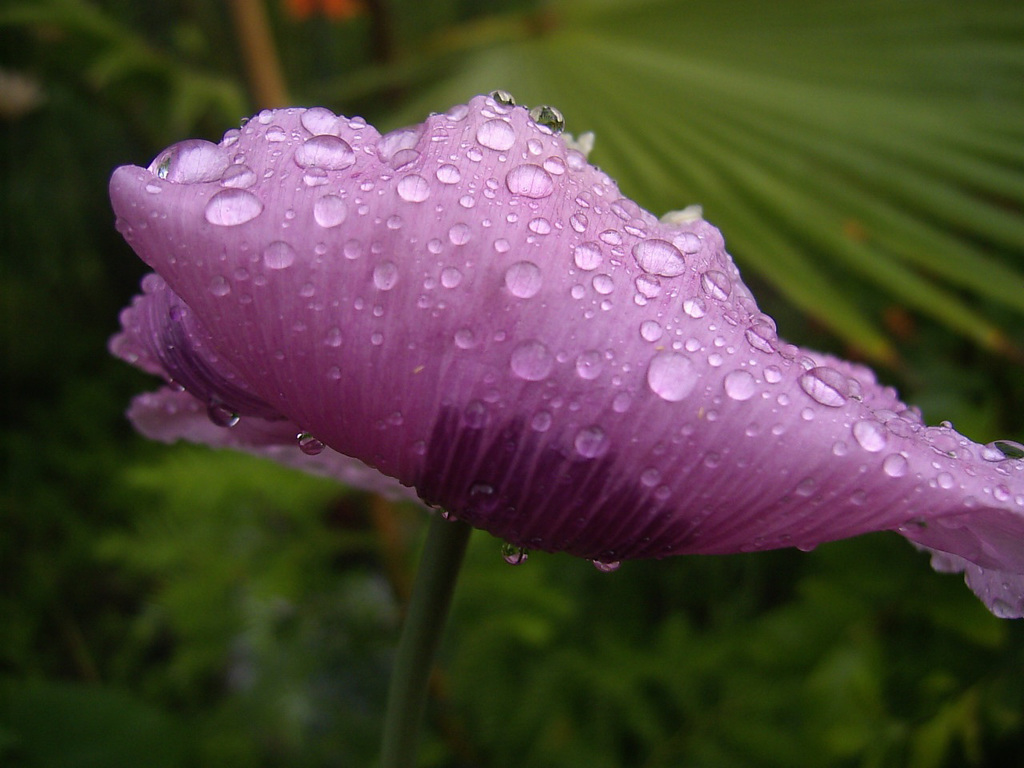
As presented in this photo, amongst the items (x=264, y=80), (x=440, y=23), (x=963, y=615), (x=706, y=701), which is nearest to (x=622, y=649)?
(x=706, y=701)

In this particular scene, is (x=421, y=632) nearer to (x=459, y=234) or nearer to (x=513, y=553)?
(x=513, y=553)

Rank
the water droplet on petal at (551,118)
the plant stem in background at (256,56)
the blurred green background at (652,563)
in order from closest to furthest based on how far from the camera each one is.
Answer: the water droplet on petal at (551,118) → the blurred green background at (652,563) → the plant stem in background at (256,56)

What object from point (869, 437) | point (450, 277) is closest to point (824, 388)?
point (869, 437)

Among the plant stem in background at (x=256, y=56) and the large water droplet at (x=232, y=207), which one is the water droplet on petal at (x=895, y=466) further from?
the plant stem in background at (x=256, y=56)

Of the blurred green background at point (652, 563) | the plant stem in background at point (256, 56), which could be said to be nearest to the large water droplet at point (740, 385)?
the blurred green background at point (652, 563)

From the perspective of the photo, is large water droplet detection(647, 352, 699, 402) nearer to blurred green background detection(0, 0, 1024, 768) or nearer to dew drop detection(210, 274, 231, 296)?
dew drop detection(210, 274, 231, 296)

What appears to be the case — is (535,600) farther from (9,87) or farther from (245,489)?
(9,87)
